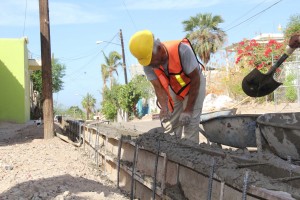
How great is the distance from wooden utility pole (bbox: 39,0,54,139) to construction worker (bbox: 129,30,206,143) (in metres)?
6.18

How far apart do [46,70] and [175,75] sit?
6857mm

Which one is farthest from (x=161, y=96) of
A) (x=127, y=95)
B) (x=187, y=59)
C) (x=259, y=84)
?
(x=127, y=95)

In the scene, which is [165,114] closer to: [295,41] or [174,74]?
[174,74]

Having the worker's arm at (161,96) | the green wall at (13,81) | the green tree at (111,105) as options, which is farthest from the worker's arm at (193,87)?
the green tree at (111,105)

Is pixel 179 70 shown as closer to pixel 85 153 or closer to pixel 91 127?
pixel 91 127

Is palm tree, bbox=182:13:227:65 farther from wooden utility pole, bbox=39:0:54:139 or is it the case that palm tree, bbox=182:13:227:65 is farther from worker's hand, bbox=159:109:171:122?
worker's hand, bbox=159:109:171:122

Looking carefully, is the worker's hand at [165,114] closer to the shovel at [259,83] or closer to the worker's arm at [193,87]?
the worker's arm at [193,87]

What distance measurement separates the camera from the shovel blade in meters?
5.55

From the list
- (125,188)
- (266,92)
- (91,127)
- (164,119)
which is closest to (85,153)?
(91,127)

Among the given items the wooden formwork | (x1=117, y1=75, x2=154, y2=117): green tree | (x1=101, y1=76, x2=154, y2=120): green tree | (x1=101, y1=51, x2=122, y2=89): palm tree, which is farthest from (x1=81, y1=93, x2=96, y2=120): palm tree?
the wooden formwork

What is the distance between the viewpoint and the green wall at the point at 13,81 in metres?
20.6

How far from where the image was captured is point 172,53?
4711 millimetres

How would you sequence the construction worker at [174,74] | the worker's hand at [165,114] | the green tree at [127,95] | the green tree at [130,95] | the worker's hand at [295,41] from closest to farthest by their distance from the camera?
1. the worker's hand at [295,41]
2. the construction worker at [174,74]
3. the worker's hand at [165,114]
4. the green tree at [130,95]
5. the green tree at [127,95]

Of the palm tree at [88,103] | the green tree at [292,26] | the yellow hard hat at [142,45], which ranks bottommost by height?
the palm tree at [88,103]
